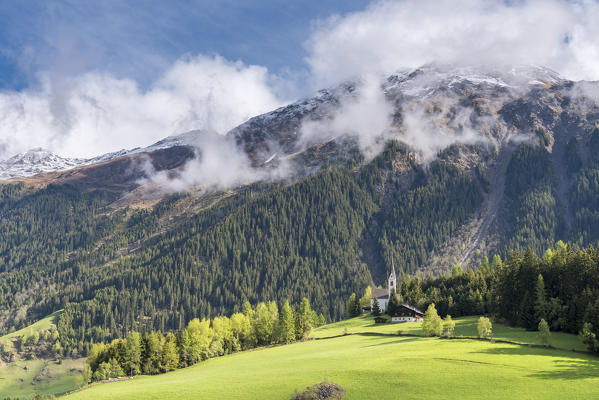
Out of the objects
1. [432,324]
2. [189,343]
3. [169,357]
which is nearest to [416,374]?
[432,324]

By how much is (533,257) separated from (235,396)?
8267 cm

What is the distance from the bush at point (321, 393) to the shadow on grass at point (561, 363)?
Answer: 26.8m

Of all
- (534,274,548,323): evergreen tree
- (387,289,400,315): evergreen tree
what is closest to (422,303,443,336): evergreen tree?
(534,274,548,323): evergreen tree

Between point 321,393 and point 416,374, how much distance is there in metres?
14.8

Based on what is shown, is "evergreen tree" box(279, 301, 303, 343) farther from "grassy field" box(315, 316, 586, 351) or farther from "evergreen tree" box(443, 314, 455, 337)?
"evergreen tree" box(443, 314, 455, 337)

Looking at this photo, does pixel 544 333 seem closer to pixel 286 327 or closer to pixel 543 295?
pixel 543 295

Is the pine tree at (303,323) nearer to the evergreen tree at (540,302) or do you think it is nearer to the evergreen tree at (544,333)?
the evergreen tree at (540,302)

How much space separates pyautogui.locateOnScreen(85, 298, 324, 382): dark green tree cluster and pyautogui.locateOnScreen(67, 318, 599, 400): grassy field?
1541cm

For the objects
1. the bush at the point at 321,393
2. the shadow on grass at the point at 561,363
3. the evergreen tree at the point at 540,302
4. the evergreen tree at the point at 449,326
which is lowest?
the shadow on grass at the point at 561,363

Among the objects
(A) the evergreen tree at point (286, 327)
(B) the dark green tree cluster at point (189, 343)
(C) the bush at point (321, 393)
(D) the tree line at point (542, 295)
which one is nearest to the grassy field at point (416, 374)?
(C) the bush at point (321, 393)

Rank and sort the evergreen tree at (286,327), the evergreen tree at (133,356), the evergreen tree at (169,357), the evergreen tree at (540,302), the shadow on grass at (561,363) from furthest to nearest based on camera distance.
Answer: the evergreen tree at (286,327)
the evergreen tree at (169,357)
the evergreen tree at (133,356)
the evergreen tree at (540,302)
the shadow on grass at (561,363)

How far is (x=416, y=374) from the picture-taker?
69938mm

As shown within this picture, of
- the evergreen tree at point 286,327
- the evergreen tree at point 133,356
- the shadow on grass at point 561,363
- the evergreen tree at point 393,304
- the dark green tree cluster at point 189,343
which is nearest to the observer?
the shadow on grass at point 561,363

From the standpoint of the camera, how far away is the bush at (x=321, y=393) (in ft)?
211
